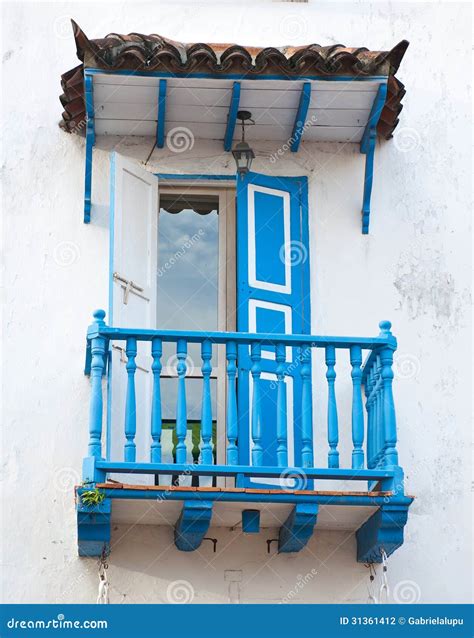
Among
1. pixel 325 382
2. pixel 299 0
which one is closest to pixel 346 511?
pixel 325 382

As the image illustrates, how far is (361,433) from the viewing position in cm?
970

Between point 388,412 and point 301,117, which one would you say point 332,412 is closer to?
point 388,412

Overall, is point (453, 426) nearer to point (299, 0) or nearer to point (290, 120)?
point (290, 120)

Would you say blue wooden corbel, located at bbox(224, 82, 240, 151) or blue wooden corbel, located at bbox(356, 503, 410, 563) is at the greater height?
blue wooden corbel, located at bbox(224, 82, 240, 151)

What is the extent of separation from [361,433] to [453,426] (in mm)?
1188

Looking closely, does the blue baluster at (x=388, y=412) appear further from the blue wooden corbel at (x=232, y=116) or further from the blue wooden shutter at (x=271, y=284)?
the blue wooden corbel at (x=232, y=116)

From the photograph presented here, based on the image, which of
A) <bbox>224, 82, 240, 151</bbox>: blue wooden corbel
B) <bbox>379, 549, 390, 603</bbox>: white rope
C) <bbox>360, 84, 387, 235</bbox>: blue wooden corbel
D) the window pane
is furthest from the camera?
the window pane

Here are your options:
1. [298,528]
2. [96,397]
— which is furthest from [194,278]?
[298,528]

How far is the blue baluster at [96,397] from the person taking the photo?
30.8ft

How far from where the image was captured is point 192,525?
959 cm

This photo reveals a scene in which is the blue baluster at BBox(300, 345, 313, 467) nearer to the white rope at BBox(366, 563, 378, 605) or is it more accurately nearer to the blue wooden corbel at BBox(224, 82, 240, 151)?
the white rope at BBox(366, 563, 378, 605)

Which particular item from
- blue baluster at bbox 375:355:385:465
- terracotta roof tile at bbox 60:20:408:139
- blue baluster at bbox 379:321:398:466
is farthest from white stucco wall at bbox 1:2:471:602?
terracotta roof tile at bbox 60:20:408:139

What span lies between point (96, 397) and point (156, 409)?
0.41 meters

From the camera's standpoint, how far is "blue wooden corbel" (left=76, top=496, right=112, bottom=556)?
30.6ft
